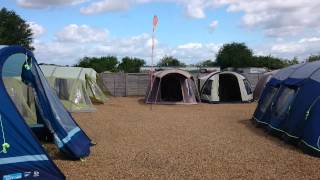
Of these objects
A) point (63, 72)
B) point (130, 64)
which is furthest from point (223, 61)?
point (63, 72)

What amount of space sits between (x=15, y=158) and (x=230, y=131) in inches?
264

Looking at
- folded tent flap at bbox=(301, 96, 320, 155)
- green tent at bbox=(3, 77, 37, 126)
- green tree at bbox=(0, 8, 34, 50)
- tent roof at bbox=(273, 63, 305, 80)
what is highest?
green tree at bbox=(0, 8, 34, 50)

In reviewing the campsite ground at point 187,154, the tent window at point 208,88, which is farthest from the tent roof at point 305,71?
the tent window at point 208,88

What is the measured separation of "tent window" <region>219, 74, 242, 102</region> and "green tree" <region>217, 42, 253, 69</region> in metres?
42.3

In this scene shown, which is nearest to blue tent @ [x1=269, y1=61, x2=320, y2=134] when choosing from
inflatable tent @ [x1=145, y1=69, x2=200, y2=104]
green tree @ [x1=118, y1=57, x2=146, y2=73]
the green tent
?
the green tent

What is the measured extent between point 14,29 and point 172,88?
102ft

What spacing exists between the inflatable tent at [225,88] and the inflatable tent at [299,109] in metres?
9.99

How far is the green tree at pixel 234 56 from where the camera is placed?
67.2 m

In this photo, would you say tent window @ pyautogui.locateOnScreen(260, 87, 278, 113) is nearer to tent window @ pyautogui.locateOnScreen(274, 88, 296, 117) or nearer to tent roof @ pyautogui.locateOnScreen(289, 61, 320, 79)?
tent window @ pyautogui.locateOnScreen(274, 88, 296, 117)

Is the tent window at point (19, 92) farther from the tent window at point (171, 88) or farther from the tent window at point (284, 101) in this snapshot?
the tent window at point (171, 88)

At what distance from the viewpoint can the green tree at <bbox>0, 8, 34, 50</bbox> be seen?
48125 millimetres

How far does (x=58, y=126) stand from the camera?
822cm

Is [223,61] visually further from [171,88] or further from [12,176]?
[12,176]

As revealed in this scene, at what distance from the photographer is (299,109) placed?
991 cm
